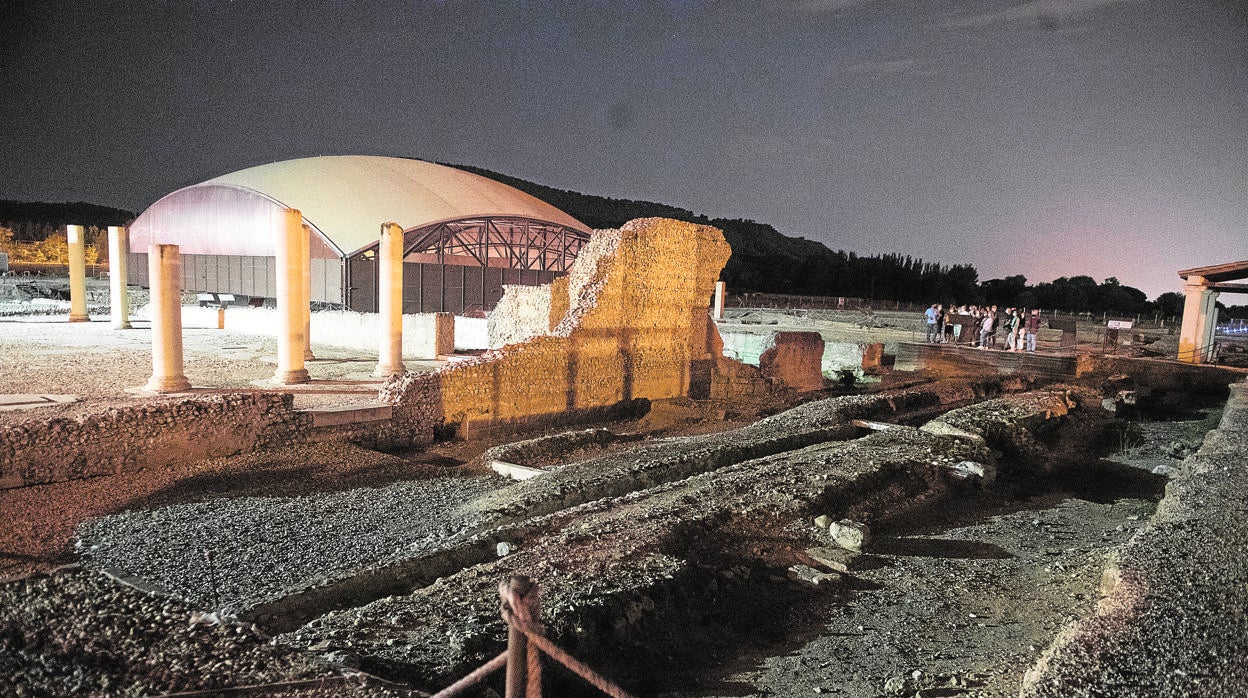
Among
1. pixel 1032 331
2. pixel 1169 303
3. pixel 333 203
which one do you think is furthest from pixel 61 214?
pixel 1169 303

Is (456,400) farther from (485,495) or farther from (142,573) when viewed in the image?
(142,573)

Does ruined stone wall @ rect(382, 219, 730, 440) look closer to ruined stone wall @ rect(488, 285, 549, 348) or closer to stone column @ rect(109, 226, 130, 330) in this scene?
ruined stone wall @ rect(488, 285, 549, 348)

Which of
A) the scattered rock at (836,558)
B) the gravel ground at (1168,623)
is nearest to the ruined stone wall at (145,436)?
the scattered rock at (836,558)

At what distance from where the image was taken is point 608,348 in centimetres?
1472

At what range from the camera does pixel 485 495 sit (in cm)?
813

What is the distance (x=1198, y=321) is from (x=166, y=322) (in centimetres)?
2970

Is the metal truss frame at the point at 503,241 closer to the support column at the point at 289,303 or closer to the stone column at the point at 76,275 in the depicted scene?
the stone column at the point at 76,275

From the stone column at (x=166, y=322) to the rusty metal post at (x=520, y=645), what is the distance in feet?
37.1

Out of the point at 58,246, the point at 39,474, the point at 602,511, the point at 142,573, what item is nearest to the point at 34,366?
the point at 39,474

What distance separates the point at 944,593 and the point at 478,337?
17.5 meters

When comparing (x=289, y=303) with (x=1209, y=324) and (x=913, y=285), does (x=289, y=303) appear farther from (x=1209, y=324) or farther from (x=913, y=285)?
(x=913, y=285)

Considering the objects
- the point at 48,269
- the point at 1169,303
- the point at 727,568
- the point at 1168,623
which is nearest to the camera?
the point at 1168,623

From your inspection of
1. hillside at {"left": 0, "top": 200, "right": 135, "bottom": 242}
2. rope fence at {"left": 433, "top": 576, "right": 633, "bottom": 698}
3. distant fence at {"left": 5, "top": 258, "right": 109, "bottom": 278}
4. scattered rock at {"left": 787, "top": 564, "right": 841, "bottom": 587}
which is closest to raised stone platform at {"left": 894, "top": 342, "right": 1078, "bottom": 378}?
scattered rock at {"left": 787, "top": 564, "right": 841, "bottom": 587}

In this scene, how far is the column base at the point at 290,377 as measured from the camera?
13.1 meters
